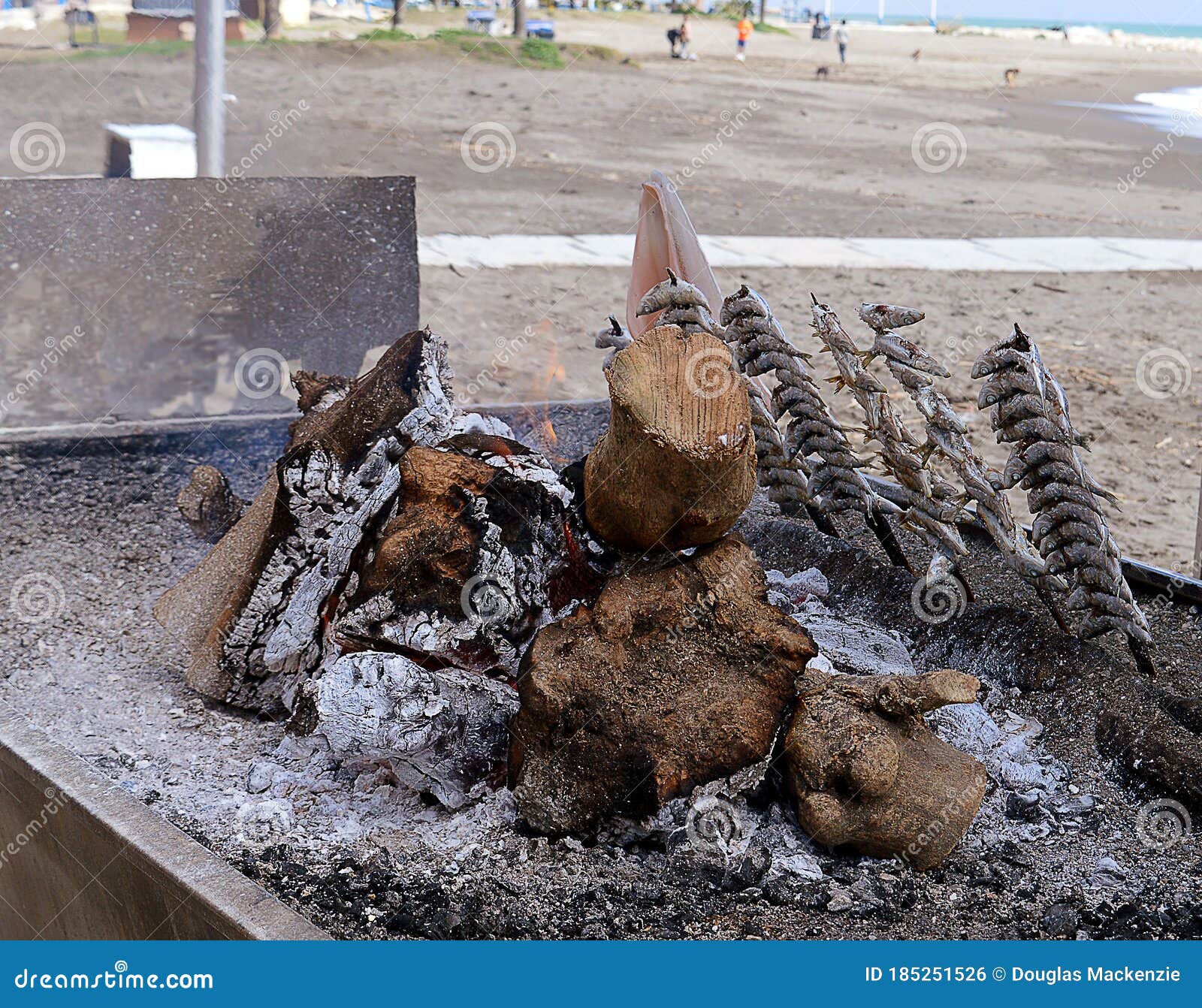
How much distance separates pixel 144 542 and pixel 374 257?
1.34 meters

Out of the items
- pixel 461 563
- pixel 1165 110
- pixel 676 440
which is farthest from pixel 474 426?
pixel 1165 110

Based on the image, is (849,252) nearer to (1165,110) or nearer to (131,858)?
(131,858)

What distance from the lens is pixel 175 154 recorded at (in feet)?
16.9

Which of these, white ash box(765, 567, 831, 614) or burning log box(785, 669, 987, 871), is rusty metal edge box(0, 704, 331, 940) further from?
white ash box(765, 567, 831, 614)

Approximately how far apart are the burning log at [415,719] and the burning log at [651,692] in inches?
2.6

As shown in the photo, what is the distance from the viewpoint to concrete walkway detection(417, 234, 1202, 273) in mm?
7305

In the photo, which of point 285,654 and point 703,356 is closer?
point 703,356

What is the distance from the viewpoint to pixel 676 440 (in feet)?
5.72

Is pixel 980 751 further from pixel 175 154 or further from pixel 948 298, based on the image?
pixel 948 298

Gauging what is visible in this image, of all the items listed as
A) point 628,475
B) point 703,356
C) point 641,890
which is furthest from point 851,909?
point 703,356

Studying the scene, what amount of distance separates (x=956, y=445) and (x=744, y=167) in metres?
9.93

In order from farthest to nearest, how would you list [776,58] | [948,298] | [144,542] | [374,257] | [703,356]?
[776,58]
[948,298]
[374,257]
[144,542]
[703,356]

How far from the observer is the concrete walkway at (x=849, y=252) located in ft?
24.0

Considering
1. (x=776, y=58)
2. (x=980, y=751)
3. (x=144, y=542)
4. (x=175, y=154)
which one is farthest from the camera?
(x=776, y=58)
